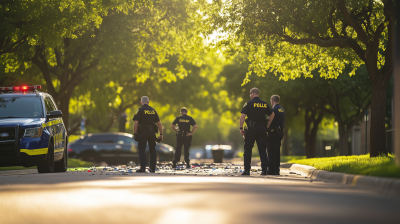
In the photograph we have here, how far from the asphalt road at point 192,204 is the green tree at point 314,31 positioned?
857cm

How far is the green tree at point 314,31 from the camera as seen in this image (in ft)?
55.8

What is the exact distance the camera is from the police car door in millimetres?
14452

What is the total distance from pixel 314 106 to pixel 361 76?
451 centimetres

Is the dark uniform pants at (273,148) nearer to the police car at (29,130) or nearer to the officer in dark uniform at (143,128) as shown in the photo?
the officer in dark uniform at (143,128)

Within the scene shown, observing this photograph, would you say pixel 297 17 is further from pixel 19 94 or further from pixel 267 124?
pixel 19 94

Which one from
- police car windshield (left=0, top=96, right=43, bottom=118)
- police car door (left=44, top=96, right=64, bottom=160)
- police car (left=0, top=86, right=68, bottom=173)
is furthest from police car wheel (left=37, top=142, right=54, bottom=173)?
police car windshield (left=0, top=96, right=43, bottom=118)

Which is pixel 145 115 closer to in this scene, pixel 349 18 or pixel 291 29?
pixel 291 29

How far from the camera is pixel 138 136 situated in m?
15.3

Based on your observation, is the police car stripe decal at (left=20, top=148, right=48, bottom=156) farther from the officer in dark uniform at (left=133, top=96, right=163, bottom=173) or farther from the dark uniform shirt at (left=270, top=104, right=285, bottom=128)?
the dark uniform shirt at (left=270, top=104, right=285, bottom=128)

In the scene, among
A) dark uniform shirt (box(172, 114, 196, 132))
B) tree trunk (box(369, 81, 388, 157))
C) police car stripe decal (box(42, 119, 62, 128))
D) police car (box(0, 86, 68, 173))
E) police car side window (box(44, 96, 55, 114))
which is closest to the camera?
police car (box(0, 86, 68, 173))

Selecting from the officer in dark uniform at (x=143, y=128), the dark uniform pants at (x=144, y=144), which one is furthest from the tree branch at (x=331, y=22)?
the dark uniform pants at (x=144, y=144)

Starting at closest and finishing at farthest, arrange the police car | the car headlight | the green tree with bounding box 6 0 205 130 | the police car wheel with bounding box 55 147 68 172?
the police car → the car headlight → the police car wheel with bounding box 55 147 68 172 → the green tree with bounding box 6 0 205 130

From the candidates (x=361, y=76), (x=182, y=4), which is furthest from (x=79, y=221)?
(x=361, y=76)

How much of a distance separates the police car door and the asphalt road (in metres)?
4.89
